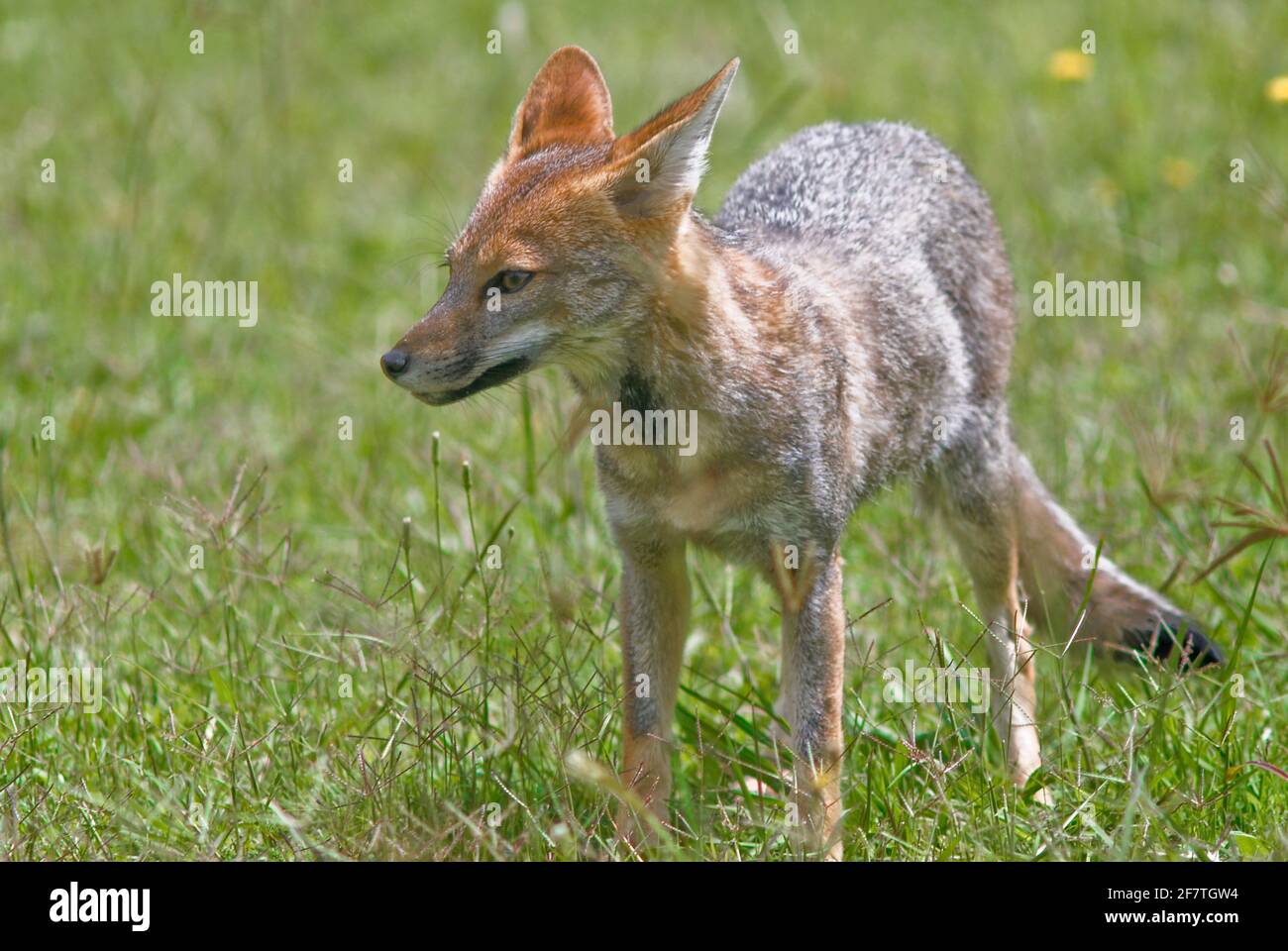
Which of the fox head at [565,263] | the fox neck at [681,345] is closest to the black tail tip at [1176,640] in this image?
the fox neck at [681,345]

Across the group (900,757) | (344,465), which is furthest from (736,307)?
(344,465)

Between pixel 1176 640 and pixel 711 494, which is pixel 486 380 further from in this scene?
pixel 1176 640

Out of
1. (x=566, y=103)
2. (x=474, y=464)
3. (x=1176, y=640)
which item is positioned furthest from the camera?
(x=474, y=464)

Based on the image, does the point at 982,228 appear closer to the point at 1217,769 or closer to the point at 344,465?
the point at 1217,769

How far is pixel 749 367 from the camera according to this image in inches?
175

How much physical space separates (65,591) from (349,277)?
393 cm

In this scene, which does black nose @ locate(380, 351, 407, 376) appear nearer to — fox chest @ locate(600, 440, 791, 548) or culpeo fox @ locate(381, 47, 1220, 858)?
culpeo fox @ locate(381, 47, 1220, 858)

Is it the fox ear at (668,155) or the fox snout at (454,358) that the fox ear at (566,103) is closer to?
the fox ear at (668,155)

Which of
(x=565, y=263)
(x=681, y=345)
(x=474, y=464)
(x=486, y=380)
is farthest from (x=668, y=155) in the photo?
(x=474, y=464)

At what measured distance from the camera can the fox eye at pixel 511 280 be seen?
422 centimetres

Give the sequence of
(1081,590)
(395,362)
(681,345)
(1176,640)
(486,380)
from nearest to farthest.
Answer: (395,362), (486,380), (681,345), (1176,640), (1081,590)

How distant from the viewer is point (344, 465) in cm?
671

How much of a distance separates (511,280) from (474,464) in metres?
2.27

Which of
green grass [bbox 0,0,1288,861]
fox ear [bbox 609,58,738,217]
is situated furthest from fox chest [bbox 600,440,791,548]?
fox ear [bbox 609,58,738,217]
